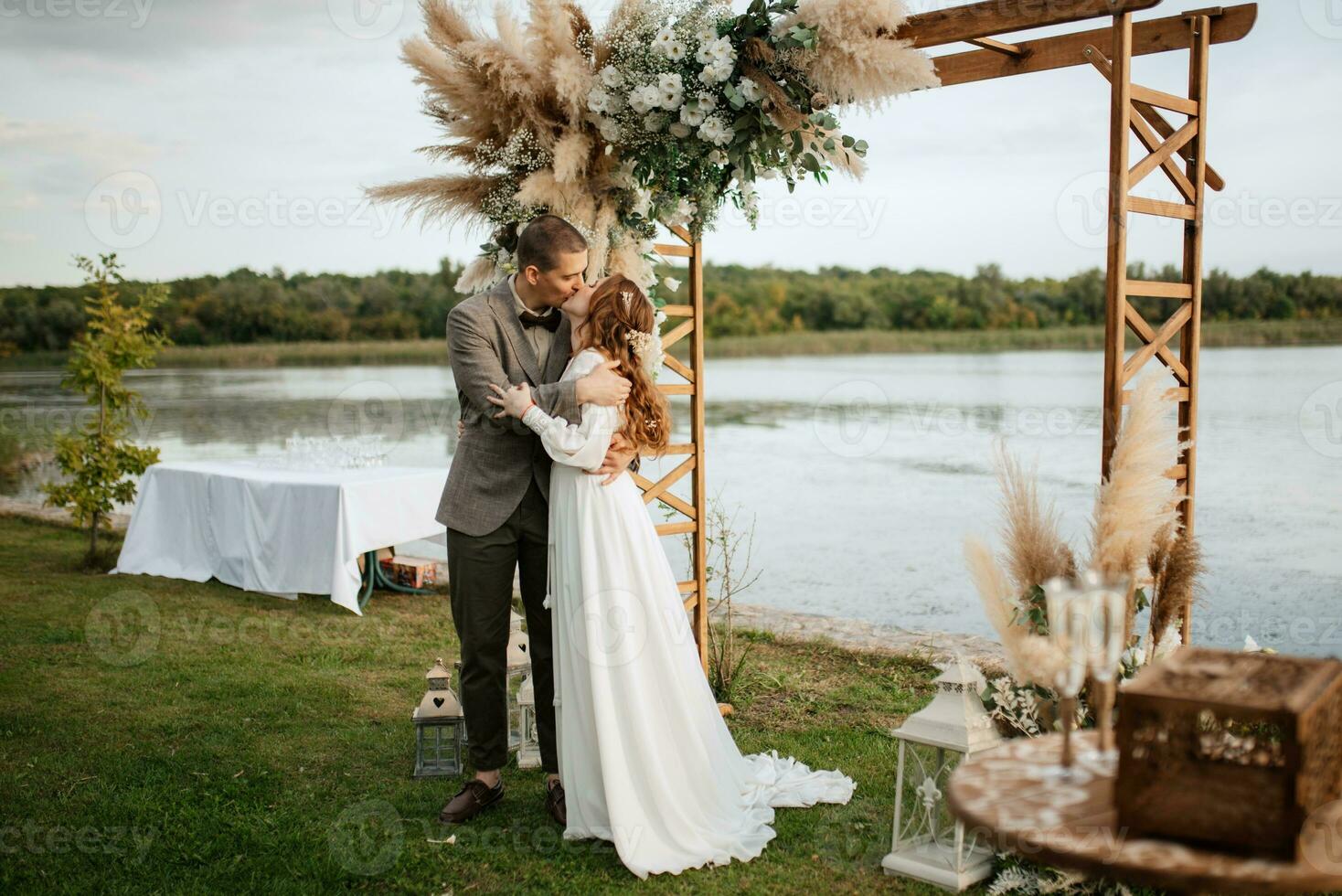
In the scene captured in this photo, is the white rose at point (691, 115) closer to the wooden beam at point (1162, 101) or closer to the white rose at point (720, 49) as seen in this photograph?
the white rose at point (720, 49)

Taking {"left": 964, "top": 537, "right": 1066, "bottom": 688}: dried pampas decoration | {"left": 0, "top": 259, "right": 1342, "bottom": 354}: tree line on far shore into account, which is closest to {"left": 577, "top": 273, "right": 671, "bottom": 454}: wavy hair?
{"left": 964, "top": 537, "right": 1066, "bottom": 688}: dried pampas decoration

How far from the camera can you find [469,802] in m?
3.75

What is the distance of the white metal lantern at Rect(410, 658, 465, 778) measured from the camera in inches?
164

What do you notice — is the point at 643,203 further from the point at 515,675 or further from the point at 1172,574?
the point at 1172,574

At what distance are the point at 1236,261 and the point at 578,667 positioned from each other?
40.3 feet

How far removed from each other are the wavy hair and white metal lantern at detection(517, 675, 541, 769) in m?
1.27

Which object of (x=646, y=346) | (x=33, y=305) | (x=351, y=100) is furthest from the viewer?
(x=33, y=305)

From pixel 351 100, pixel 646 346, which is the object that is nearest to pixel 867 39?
pixel 646 346

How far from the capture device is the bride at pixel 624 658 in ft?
11.0

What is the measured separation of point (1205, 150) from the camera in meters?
4.05

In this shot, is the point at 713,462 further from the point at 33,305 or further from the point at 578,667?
the point at 578,667

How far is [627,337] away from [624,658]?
1.09 m

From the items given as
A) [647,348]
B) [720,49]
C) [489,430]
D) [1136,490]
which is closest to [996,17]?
[720,49]

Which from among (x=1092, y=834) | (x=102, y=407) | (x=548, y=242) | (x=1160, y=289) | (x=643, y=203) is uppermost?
(x=643, y=203)
